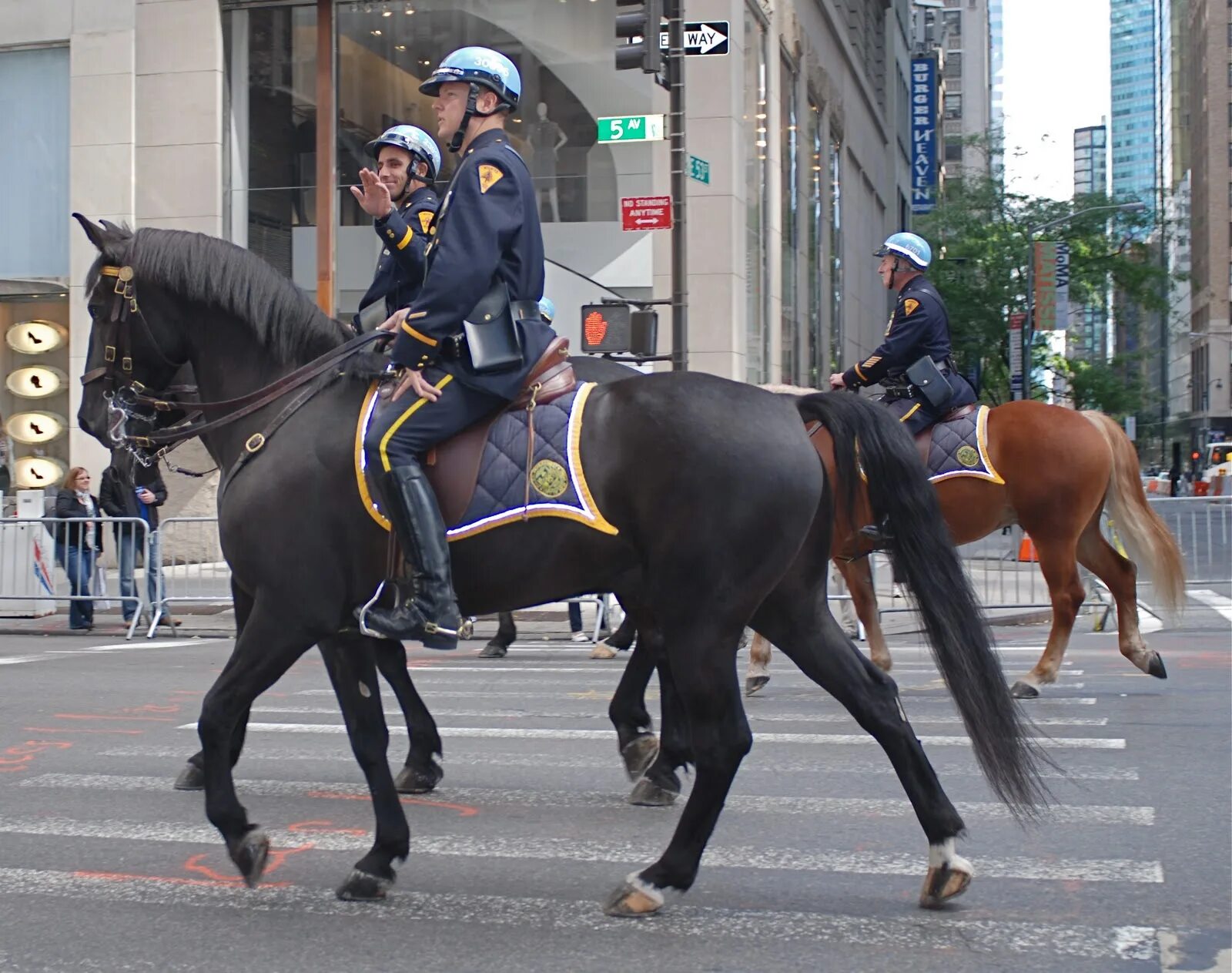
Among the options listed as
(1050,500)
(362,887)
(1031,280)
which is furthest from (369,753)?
(1031,280)

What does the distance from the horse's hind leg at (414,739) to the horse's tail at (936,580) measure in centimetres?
255

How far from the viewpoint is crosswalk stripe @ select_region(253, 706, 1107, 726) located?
28.9 feet

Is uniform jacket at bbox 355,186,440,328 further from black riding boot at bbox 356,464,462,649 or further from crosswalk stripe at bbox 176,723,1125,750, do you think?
crosswalk stripe at bbox 176,723,1125,750

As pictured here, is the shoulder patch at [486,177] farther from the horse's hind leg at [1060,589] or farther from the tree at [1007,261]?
the tree at [1007,261]

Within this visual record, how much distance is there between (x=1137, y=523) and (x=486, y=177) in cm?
696

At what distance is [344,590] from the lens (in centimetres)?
535

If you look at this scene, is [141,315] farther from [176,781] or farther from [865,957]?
[865,957]

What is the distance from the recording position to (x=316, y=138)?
78.5 ft

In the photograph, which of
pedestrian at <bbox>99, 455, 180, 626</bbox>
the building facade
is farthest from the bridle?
the building facade

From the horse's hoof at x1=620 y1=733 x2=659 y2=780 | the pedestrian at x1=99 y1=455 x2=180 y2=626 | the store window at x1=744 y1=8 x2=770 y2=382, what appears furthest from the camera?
the store window at x1=744 y1=8 x2=770 y2=382

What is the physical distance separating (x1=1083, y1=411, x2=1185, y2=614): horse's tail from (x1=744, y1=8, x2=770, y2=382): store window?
46.7 feet

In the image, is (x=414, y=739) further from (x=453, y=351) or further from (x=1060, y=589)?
(x=1060, y=589)

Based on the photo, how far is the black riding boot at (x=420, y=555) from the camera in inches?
204

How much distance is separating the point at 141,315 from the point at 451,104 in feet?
4.90
